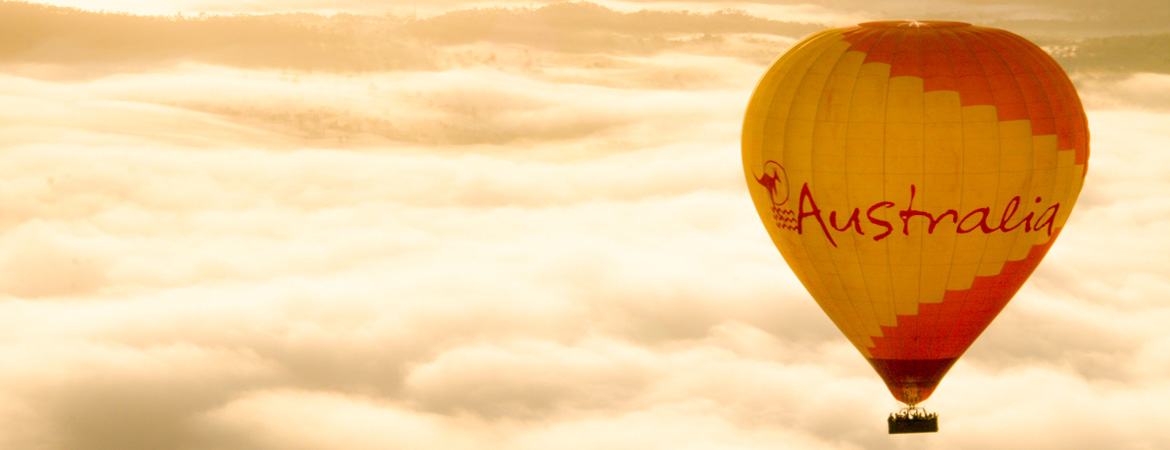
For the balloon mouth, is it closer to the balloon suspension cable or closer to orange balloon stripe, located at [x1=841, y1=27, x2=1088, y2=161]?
orange balloon stripe, located at [x1=841, y1=27, x2=1088, y2=161]

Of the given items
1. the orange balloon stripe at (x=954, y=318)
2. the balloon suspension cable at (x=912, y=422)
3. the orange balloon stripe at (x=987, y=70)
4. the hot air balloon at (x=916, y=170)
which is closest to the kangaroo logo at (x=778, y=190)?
the hot air balloon at (x=916, y=170)

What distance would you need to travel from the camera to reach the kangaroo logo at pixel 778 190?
4375 centimetres

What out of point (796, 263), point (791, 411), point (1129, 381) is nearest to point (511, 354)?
point (791, 411)

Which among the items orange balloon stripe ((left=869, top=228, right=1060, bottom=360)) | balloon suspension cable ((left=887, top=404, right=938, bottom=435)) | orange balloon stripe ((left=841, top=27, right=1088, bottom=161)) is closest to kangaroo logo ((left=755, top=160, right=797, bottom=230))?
orange balloon stripe ((left=841, top=27, right=1088, bottom=161))

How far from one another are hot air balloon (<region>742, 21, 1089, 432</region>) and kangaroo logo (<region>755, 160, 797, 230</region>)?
41mm

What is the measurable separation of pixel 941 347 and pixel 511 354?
126m

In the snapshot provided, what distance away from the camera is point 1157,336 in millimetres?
159875

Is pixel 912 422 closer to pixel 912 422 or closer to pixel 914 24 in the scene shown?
pixel 912 422

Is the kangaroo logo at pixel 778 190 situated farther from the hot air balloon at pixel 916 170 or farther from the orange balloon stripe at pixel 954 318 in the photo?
the orange balloon stripe at pixel 954 318

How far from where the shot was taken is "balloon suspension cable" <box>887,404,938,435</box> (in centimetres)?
4428

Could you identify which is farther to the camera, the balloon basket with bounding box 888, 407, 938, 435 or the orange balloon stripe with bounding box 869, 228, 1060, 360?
the balloon basket with bounding box 888, 407, 938, 435

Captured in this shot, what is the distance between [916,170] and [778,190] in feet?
13.6

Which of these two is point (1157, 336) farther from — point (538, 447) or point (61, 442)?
point (61, 442)

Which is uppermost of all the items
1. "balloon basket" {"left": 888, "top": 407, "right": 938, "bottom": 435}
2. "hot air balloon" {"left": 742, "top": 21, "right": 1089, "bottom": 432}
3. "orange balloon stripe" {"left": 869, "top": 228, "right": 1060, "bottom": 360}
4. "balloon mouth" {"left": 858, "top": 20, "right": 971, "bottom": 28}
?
"balloon mouth" {"left": 858, "top": 20, "right": 971, "bottom": 28}
